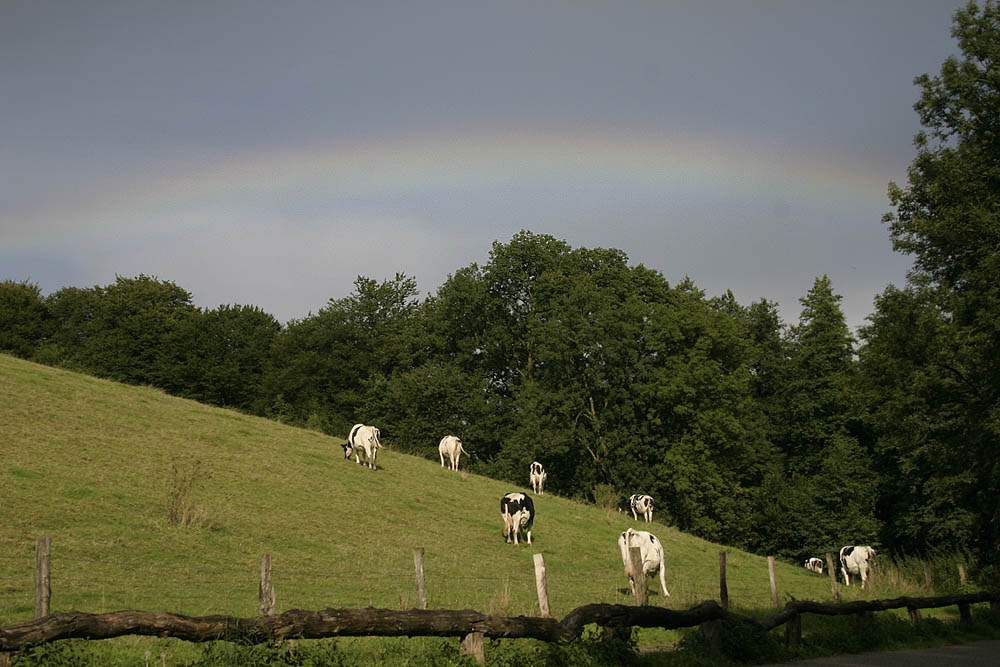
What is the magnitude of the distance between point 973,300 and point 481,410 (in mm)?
47403

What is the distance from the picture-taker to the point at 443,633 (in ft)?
33.6

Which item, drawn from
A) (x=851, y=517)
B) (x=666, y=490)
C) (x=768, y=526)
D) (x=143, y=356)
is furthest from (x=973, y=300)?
(x=143, y=356)

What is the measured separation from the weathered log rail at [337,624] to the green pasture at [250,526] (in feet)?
8.88

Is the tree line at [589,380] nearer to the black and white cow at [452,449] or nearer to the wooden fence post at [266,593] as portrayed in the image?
the black and white cow at [452,449]

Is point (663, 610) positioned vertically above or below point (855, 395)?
below

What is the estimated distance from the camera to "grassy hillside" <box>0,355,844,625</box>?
18.2m

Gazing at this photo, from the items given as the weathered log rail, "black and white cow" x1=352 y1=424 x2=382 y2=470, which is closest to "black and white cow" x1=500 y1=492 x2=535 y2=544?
"black and white cow" x1=352 y1=424 x2=382 y2=470

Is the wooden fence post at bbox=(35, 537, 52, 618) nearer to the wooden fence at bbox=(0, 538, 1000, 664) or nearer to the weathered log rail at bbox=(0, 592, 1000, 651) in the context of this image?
the wooden fence at bbox=(0, 538, 1000, 664)

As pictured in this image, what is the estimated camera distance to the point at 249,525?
85.4 feet

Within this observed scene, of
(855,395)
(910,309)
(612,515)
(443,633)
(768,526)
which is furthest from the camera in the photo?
(768,526)

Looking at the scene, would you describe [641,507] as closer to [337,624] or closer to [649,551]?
[649,551]

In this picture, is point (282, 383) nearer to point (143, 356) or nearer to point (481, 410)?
point (143, 356)

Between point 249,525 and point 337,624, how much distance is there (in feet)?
58.4

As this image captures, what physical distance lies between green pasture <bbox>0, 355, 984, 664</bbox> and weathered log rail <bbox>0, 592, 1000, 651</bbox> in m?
2.71
